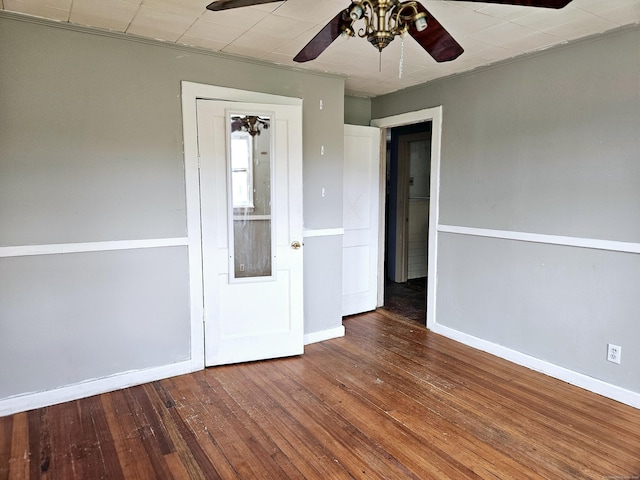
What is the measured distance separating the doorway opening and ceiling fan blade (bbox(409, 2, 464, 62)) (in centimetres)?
348

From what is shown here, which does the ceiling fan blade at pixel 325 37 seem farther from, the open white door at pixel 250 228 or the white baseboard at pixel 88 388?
the white baseboard at pixel 88 388

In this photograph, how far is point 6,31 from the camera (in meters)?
2.45

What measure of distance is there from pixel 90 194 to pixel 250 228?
3.75 ft

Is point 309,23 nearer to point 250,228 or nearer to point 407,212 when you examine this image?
point 250,228

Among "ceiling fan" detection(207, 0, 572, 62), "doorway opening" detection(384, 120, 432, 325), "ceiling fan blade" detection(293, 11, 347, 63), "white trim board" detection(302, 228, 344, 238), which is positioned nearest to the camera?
"ceiling fan" detection(207, 0, 572, 62)

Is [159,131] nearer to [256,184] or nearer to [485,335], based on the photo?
[256,184]

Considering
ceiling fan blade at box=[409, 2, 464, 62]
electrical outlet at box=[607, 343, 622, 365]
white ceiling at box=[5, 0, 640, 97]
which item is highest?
white ceiling at box=[5, 0, 640, 97]

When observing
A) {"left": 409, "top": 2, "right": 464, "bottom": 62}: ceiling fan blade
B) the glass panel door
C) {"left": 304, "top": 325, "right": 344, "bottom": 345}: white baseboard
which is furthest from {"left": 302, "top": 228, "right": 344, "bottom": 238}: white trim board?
{"left": 409, "top": 2, "right": 464, "bottom": 62}: ceiling fan blade

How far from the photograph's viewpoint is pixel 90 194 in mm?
2762

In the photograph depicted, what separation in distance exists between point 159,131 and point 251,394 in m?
1.96

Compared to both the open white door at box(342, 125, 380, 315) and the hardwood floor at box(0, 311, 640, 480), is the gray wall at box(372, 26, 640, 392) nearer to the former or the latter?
the hardwood floor at box(0, 311, 640, 480)

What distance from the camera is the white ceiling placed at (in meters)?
2.30

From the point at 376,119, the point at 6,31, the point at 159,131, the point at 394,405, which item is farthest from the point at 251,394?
the point at 376,119

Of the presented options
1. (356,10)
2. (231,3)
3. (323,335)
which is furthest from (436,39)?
(323,335)
